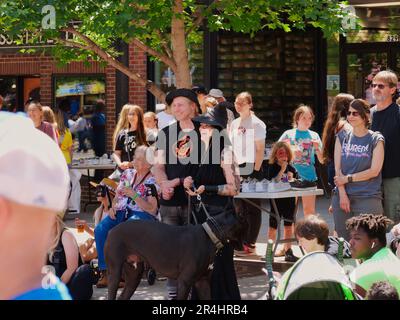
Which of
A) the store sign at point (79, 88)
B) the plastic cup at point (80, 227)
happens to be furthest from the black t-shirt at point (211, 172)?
the store sign at point (79, 88)

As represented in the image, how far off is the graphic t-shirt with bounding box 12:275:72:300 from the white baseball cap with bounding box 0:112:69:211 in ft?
0.57

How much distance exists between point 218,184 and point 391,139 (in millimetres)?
1690

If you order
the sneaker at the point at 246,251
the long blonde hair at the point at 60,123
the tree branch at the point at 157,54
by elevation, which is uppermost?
the tree branch at the point at 157,54

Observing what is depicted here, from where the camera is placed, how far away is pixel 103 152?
15.1m

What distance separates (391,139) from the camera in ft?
25.8

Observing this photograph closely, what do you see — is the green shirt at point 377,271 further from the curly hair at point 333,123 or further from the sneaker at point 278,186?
the sneaker at point 278,186

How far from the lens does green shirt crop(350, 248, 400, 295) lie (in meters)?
5.11

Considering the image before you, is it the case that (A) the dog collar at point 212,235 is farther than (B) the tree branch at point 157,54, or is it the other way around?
(B) the tree branch at point 157,54

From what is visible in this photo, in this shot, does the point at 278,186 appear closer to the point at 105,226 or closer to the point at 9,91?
the point at 105,226

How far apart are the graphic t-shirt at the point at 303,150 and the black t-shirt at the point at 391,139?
188cm

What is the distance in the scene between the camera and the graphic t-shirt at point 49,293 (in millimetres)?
1749

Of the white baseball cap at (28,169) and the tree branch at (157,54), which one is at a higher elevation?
the tree branch at (157,54)
